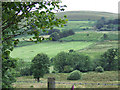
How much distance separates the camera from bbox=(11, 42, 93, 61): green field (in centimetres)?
6612

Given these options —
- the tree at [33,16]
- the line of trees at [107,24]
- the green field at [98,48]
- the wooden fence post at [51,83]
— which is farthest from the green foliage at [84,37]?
the tree at [33,16]

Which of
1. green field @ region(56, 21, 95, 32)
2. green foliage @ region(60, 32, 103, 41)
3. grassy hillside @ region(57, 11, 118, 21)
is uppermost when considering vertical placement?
grassy hillside @ region(57, 11, 118, 21)

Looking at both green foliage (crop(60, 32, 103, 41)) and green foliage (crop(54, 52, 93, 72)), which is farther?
green foliage (crop(60, 32, 103, 41))

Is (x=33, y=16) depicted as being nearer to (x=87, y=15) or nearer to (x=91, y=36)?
(x=91, y=36)

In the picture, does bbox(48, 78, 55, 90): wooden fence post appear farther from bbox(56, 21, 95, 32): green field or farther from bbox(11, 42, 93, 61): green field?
bbox(56, 21, 95, 32): green field

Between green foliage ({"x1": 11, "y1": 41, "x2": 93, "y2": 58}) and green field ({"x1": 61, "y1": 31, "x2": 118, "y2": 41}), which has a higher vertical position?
green field ({"x1": 61, "y1": 31, "x2": 118, "y2": 41})

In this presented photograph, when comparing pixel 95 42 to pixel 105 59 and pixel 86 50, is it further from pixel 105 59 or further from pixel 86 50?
pixel 105 59

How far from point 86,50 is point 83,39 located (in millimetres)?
13439

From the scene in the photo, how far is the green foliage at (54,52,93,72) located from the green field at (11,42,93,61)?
1111cm

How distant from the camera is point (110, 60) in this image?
57844 millimetres

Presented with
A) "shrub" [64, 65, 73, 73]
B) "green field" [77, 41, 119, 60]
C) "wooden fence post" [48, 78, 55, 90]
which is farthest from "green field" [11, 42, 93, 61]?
"wooden fence post" [48, 78, 55, 90]

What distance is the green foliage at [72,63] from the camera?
56237mm

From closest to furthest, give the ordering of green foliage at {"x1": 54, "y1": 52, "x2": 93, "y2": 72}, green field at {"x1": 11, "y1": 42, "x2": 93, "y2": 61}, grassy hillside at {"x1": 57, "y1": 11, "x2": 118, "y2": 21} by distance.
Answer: green foliage at {"x1": 54, "y1": 52, "x2": 93, "y2": 72} → green field at {"x1": 11, "y1": 42, "x2": 93, "y2": 61} → grassy hillside at {"x1": 57, "y1": 11, "x2": 118, "y2": 21}

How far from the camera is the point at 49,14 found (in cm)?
411
